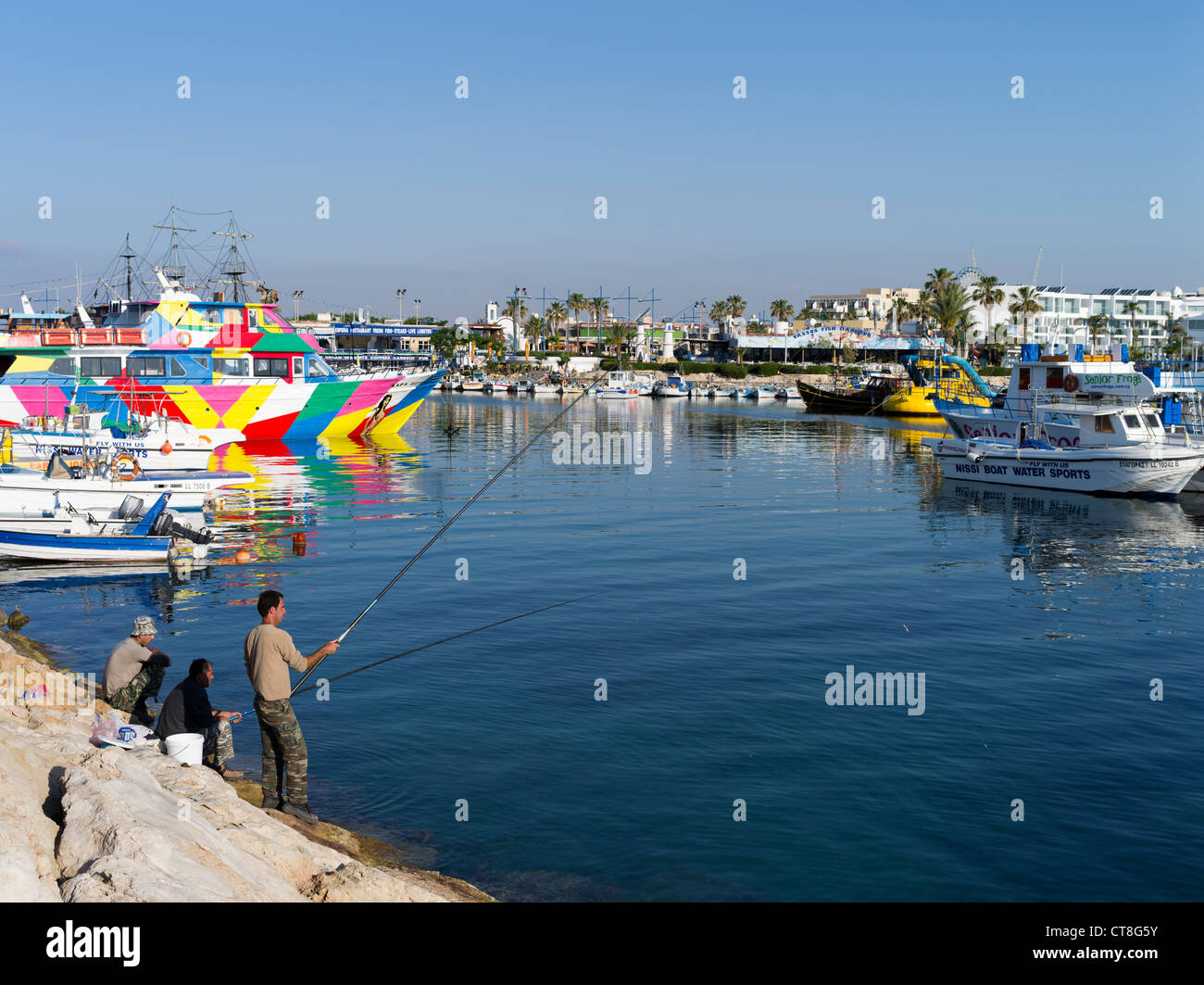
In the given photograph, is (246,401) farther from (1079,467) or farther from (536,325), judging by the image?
(536,325)

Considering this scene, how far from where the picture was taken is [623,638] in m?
17.6

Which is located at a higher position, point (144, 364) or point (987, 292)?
point (987, 292)

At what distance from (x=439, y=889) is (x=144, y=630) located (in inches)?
222

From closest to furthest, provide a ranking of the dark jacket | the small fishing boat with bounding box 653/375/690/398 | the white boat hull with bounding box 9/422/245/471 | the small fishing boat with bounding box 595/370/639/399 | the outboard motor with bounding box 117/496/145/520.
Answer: the dark jacket < the outboard motor with bounding box 117/496/145/520 < the white boat hull with bounding box 9/422/245/471 < the small fishing boat with bounding box 595/370/639/399 < the small fishing boat with bounding box 653/375/690/398

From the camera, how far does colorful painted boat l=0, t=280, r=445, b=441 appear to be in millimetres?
48438

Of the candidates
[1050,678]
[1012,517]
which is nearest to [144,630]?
[1050,678]

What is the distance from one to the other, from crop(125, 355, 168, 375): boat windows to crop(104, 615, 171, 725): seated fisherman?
1632 inches

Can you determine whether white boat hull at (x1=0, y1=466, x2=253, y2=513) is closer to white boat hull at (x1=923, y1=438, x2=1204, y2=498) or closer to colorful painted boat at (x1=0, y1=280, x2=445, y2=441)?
colorful painted boat at (x1=0, y1=280, x2=445, y2=441)

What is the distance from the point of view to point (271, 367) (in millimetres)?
52531

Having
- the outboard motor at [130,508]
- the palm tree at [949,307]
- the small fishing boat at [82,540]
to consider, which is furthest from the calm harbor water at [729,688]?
the palm tree at [949,307]

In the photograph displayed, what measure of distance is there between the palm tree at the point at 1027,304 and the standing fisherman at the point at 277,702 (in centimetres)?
13549

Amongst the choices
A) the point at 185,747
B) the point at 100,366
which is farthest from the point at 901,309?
the point at 185,747

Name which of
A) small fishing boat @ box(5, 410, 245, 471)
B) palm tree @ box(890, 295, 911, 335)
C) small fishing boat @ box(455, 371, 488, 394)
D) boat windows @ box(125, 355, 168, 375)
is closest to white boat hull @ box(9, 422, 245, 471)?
small fishing boat @ box(5, 410, 245, 471)

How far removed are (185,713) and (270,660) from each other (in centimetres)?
195
